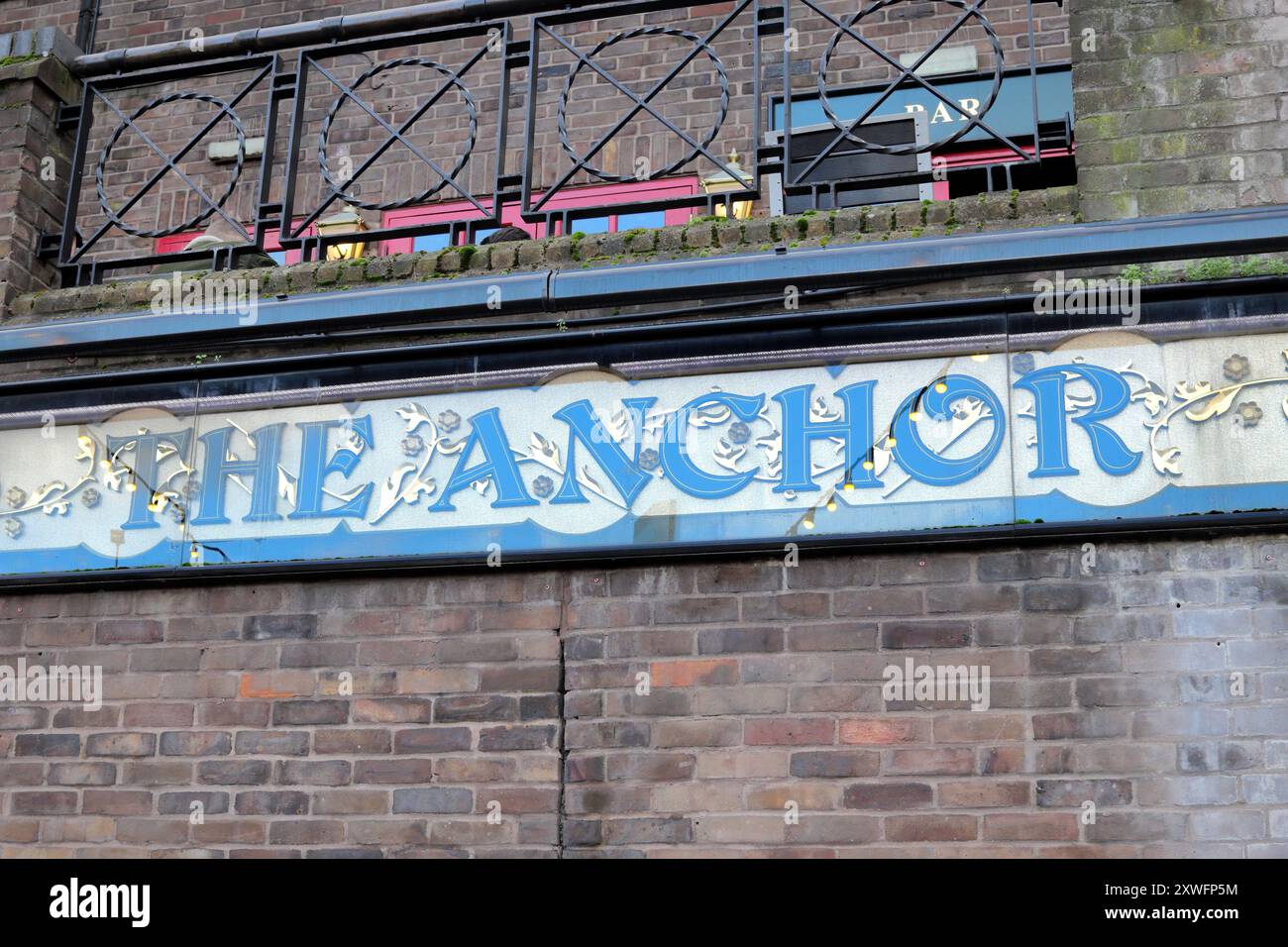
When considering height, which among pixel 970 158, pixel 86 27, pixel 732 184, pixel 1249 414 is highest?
pixel 970 158

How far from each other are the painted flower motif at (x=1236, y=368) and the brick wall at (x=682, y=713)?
54 centimetres

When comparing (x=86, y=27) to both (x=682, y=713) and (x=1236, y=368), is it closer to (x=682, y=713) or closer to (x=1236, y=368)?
(x=682, y=713)

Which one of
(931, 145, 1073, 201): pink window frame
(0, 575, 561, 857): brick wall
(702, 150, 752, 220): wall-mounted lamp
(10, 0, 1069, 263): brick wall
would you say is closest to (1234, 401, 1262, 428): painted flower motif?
(702, 150, 752, 220): wall-mounted lamp

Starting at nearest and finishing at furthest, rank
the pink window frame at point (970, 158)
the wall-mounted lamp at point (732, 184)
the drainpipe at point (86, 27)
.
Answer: the wall-mounted lamp at point (732, 184) → the drainpipe at point (86, 27) → the pink window frame at point (970, 158)

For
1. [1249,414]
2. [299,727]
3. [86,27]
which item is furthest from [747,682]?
[86,27]

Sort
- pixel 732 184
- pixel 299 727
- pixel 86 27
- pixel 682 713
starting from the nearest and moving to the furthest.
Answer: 1. pixel 682 713
2. pixel 299 727
3. pixel 86 27
4. pixel 732 184

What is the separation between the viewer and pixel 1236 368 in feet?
15.5

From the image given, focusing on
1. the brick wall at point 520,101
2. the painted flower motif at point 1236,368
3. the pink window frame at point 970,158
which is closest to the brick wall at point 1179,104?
the painted flower motif at point 1236,368

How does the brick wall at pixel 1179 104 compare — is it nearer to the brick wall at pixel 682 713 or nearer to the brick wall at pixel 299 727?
the brick wall at pixel 682 713

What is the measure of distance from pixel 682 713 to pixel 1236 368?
2.08 metres

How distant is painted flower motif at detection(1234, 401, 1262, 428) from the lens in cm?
467

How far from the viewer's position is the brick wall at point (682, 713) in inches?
176
